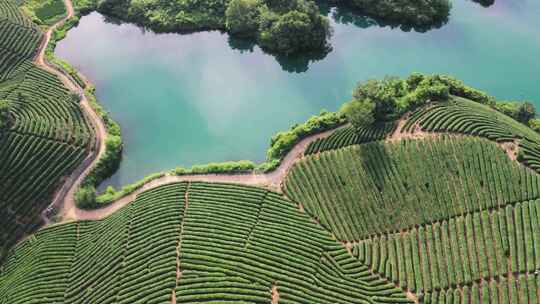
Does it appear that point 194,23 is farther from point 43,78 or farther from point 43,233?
point 43,233

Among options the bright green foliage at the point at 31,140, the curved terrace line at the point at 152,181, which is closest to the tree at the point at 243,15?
the curved terrace line at the point at 152,181

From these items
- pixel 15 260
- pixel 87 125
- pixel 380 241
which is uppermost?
pixel 87 125

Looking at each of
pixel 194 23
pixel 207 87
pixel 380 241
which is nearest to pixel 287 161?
pixel 380 241

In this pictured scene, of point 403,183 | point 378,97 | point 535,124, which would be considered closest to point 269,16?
point 378,97

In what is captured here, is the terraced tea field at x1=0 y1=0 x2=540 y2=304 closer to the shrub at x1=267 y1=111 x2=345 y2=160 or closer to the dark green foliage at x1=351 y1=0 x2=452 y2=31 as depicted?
the shrub at x1=267 y1=111 x2=345 y2=160

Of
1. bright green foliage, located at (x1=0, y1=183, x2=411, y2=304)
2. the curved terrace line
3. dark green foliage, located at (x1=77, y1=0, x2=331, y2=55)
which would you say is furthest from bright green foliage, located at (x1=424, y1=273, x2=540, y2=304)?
dark green foliage, located at (x1=77, y1=0, x2=331, y2=55)

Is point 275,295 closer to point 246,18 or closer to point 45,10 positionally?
point 246,18
